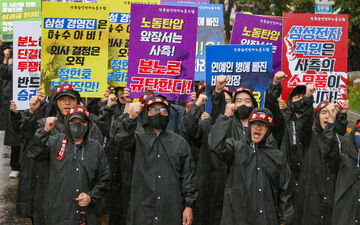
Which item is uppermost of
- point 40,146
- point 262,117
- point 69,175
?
point 262,117

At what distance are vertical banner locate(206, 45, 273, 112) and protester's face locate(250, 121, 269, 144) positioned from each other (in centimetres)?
142

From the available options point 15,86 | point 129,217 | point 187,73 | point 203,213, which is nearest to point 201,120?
point 187,73

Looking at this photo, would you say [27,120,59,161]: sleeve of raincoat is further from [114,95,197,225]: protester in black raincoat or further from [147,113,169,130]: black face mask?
[147,113,169,130]: black face mask

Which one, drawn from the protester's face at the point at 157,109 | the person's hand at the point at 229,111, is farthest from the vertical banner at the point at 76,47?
the person's hand at the point at 229,111

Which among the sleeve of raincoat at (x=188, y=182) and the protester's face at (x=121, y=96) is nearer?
the sleeve of raincoat at (x=188, y=182)

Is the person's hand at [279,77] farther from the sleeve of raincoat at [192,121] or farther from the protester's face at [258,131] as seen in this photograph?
the protester's face at [258,131]

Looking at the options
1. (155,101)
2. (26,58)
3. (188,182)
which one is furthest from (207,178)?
(26,58)

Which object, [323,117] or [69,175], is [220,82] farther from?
[69,175]

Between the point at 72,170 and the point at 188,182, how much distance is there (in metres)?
1.18

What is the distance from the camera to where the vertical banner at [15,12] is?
1164 cm

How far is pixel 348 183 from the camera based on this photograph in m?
6.88

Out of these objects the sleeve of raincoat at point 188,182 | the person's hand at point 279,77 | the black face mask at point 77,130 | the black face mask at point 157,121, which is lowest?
the sleeve of raincoat at point 188,182

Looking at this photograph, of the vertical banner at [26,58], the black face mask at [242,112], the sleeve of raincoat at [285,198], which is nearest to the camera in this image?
the sleeve of raincoat at [285,198]

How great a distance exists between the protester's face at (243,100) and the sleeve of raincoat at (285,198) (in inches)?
46.7
